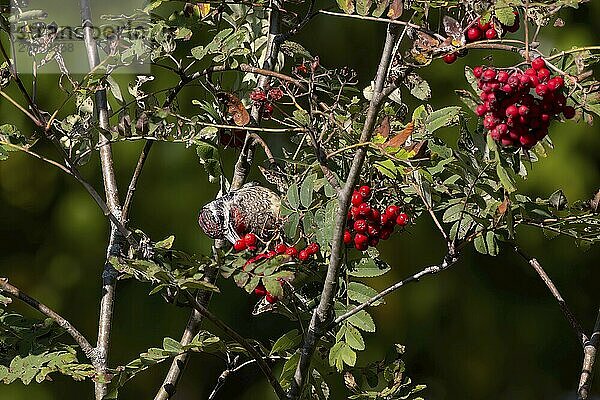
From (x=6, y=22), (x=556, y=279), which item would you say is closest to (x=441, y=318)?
(x=556, y=279)

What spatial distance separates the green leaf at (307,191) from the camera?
1.06m

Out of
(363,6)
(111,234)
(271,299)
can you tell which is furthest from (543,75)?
(111,234)

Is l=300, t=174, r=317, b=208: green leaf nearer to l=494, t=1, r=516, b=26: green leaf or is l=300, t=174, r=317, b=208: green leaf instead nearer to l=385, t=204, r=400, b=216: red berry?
l=385, t=204, r=400, b=216: red berry

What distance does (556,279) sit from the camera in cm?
207

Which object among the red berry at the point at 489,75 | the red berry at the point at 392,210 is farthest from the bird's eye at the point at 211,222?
the red berry at the point at 489,75

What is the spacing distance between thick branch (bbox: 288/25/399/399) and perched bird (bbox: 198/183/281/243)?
0.49 ft

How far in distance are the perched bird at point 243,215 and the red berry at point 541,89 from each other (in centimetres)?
41

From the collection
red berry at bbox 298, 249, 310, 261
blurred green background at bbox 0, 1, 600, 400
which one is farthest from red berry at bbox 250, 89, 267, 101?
blurred green background at bbox 0, 1, 600, 400

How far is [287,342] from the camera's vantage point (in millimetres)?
1173

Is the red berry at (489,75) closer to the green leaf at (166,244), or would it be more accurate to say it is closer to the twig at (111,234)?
the green leaf at (166,244)

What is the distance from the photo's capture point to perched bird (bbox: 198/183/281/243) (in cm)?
113

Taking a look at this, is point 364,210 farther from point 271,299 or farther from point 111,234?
point 111,234

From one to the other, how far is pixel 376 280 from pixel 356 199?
94 cm

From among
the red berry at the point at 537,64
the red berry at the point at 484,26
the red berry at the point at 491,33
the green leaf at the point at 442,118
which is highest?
the red berry at the point at 484,26
